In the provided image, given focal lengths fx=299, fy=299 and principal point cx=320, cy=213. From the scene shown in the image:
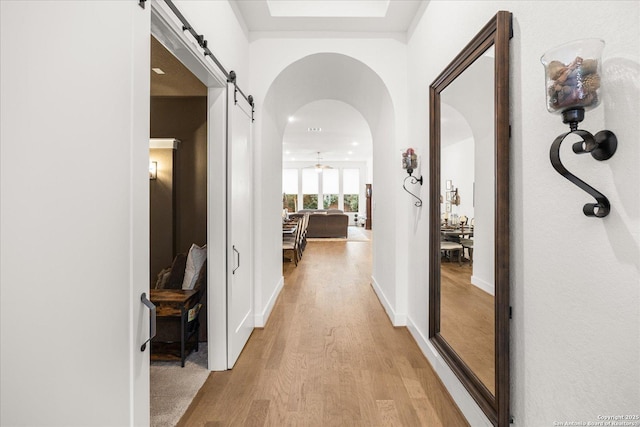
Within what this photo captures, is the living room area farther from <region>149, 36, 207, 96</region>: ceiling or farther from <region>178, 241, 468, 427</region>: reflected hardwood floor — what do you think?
<region>178, 241, 468, 427</region>: reflected hardwood floor

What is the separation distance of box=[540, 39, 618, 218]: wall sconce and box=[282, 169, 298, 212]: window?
13.1m

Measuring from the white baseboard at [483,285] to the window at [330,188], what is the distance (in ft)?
40.5

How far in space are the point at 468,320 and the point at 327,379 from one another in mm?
1049

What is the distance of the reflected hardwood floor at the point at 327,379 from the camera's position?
5.80ft

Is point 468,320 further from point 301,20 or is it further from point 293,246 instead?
point 293,246

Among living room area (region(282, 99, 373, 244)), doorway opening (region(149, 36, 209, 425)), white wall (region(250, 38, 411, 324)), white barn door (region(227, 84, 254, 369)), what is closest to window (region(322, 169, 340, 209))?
living room area (region(282, 99, 373, 244))

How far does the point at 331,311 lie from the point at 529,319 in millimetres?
2394

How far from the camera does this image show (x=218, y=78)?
2.07 meters

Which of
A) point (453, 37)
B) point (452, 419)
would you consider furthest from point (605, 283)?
point (453, 37)

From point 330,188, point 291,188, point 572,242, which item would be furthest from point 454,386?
point 291,188

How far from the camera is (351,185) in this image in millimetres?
14094

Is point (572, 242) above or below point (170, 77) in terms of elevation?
below

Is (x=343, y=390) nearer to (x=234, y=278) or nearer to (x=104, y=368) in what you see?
(x=234, y=278)

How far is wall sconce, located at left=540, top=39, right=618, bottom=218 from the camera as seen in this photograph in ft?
2.84
